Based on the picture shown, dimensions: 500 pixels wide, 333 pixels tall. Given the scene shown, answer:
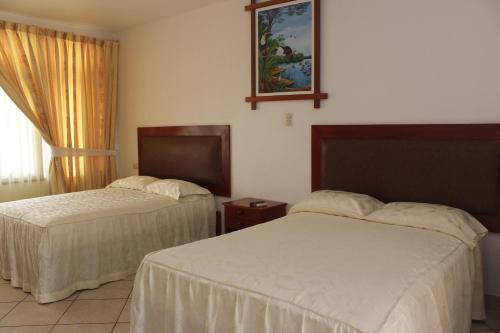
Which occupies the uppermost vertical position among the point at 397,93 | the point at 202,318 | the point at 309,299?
the point at 397,93

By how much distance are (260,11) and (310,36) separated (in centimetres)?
57

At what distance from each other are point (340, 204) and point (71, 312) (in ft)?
6.45

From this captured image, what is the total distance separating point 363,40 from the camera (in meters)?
3.16

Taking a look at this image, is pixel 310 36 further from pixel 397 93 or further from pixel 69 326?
pixel 69 326

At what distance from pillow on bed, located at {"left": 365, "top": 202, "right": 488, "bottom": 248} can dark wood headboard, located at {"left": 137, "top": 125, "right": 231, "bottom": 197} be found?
5.80 feet

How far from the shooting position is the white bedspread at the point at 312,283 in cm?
154

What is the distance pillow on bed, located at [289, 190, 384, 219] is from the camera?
2796mm

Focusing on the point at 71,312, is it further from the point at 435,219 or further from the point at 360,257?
the point at 435,219

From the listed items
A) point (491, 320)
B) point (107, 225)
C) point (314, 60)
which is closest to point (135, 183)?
point (107, 225)

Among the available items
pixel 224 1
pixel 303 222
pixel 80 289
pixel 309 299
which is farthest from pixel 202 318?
pixel 224 1

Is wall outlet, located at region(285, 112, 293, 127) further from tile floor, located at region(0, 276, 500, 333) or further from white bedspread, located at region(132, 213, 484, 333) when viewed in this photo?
tile floor, located at region(0, 276, 500, 333)

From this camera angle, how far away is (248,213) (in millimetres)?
3514

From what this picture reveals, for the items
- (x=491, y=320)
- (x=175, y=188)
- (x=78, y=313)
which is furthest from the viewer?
(x=175, y=188)

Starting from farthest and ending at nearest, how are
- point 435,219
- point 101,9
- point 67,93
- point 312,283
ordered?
point 67,93 → point 101,9 → point 435,219 → point 312,283
